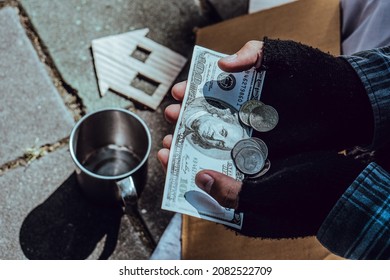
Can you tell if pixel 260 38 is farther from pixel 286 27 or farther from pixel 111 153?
pixel 111 153

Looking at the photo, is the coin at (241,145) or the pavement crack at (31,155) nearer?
the coin at (241,145)

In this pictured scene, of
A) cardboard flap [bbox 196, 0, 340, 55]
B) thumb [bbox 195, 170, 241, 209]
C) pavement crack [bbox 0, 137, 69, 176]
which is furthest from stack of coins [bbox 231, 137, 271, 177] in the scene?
pavement crack [bbox 0, 137, 69, 176]

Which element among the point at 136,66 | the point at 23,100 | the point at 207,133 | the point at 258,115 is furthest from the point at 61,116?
the point at 258,115

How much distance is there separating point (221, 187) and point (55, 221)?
0.65 metres

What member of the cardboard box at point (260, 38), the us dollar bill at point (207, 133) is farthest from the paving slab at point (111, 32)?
the us dollar bill at point (207, 133)

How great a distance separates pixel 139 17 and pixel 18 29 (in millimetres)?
436

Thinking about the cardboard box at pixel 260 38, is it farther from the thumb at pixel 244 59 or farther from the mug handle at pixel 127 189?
the thumb at pixel 244 59

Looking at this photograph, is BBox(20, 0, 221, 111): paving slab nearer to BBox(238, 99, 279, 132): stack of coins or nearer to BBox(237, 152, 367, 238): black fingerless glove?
BBox(238, 99, 279, 132): stack of coins

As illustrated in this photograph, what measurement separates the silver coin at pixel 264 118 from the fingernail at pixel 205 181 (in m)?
0.23

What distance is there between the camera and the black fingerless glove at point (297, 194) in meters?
1.21

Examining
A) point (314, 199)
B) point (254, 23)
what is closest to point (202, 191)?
point (314, 199)

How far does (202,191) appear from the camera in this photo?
1.31 m

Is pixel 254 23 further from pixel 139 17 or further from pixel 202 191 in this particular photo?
pixel 202 191

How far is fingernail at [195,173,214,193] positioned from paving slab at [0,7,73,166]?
0.64 m
